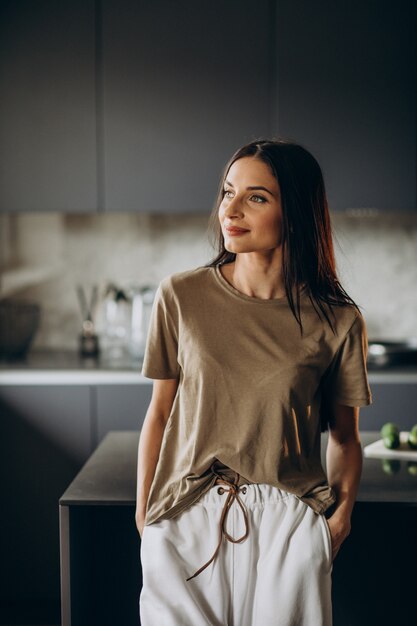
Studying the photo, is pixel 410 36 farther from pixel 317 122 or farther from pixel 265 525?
pixel 265 525

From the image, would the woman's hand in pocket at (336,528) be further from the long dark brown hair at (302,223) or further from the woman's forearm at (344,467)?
the long dark brown hair at (302,223)

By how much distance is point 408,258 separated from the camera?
3.42 meters

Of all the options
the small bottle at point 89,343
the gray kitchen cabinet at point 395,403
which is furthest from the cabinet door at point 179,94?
the gray kitchen cabinet at point 395,403

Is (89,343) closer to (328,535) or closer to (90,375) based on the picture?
(90,375)

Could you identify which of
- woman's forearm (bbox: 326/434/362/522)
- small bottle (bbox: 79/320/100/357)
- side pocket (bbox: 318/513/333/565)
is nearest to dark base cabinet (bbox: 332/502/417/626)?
woman's forearm (bbox: 326/434/362/522)

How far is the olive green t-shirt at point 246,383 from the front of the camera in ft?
4.36

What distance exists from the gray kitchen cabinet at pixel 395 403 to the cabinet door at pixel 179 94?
3.23ft

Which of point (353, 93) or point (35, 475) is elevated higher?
point (353, 93)

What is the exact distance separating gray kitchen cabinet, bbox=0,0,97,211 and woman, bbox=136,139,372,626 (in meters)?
1.71

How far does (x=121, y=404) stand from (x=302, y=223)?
165 cm

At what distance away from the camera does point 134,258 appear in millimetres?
3439

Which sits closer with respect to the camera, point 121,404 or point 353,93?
point 121,404

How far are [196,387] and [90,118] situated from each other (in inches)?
74.4

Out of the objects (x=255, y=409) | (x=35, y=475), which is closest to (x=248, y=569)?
(x=255, y=409)
